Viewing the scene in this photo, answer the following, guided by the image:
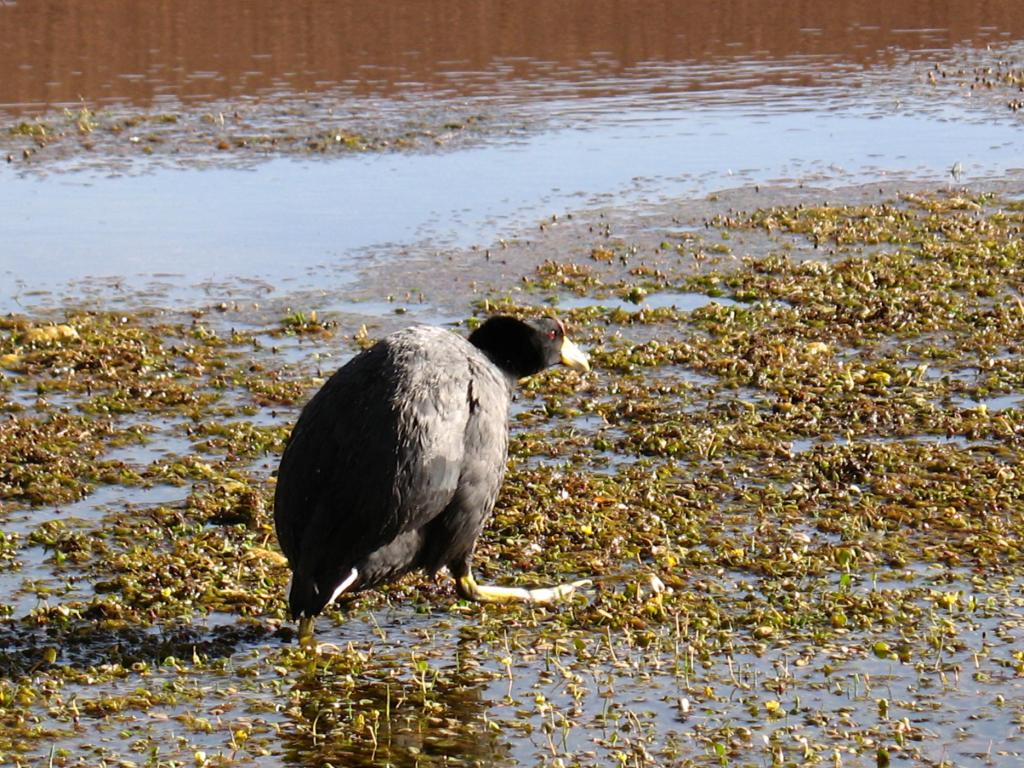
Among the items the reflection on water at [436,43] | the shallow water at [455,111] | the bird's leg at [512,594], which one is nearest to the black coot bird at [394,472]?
the bird's leg at [512,594]

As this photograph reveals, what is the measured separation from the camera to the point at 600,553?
8617 millimetres

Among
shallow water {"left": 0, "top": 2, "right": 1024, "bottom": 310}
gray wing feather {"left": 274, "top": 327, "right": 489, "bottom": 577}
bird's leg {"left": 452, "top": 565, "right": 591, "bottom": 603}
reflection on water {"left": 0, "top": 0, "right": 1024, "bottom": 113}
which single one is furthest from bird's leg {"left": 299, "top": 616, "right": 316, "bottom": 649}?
reflection on water {"left": 0, "top": 0, "right": 1024, "bottom": 113}

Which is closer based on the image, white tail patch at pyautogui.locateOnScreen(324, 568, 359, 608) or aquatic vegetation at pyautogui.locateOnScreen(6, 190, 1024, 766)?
aquatic vegetation at pyautogui.locateOnScreen(6, 190, 1024, 766)

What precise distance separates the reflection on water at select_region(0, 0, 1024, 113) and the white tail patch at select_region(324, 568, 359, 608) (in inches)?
681

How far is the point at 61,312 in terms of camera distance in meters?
13.6

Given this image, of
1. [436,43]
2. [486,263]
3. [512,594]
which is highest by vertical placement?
[436,43]

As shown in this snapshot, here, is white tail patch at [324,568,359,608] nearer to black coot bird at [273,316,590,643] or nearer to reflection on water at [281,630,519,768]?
black coot bird at [273,316,590,643]

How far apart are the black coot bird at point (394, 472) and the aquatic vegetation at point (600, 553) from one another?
39 centimetres

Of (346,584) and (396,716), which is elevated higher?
(346,584)

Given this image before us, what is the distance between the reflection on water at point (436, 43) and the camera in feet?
83.8

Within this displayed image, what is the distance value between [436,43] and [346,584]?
75.7 ft

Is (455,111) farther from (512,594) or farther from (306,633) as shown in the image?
(306,633)

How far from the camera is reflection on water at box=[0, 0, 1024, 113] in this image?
83.8ft

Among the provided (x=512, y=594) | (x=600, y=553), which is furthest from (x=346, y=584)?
(x=600, y=553)
